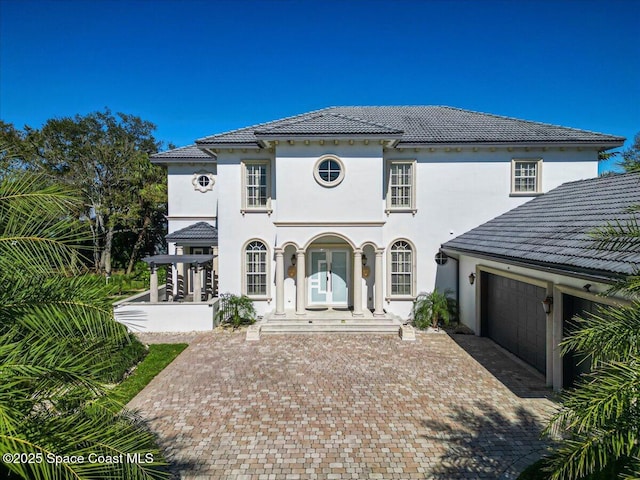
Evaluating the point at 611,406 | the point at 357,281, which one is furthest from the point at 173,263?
the point at 611,406

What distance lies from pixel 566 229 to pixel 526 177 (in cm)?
682

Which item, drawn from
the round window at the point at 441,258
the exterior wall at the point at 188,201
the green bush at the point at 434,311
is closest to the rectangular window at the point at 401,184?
the round window at the point at 441,258

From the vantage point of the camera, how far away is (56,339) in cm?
257

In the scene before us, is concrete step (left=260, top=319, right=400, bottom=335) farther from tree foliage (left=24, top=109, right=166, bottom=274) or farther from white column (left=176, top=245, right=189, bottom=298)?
tree foliage (left=24, top=109, right=166, bottom=274)

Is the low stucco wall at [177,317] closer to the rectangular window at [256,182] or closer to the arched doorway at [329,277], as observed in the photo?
the arched doorway at [329,277]

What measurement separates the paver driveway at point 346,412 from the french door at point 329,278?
419cm

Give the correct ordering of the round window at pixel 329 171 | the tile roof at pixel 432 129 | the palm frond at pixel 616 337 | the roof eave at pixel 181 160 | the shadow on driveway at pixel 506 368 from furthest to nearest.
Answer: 1. the roof eave at pixel 181 160
2. the round window at pixel 329 171
3. the tile roof at pixel 432 129
4. the shadow on driveway at pixel 506 368
5. the palm frond at pixel 616 337

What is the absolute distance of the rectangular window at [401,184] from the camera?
1479 cm

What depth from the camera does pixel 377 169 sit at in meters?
13.5

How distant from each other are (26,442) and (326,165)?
12605 millimetres

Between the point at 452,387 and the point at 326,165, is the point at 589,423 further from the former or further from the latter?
the point at 326,165

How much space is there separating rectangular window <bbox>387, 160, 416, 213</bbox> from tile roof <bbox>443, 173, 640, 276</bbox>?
106 inches

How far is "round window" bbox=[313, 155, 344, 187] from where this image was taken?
13.5 meters

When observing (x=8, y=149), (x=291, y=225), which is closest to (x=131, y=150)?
(x=291, y=225)
